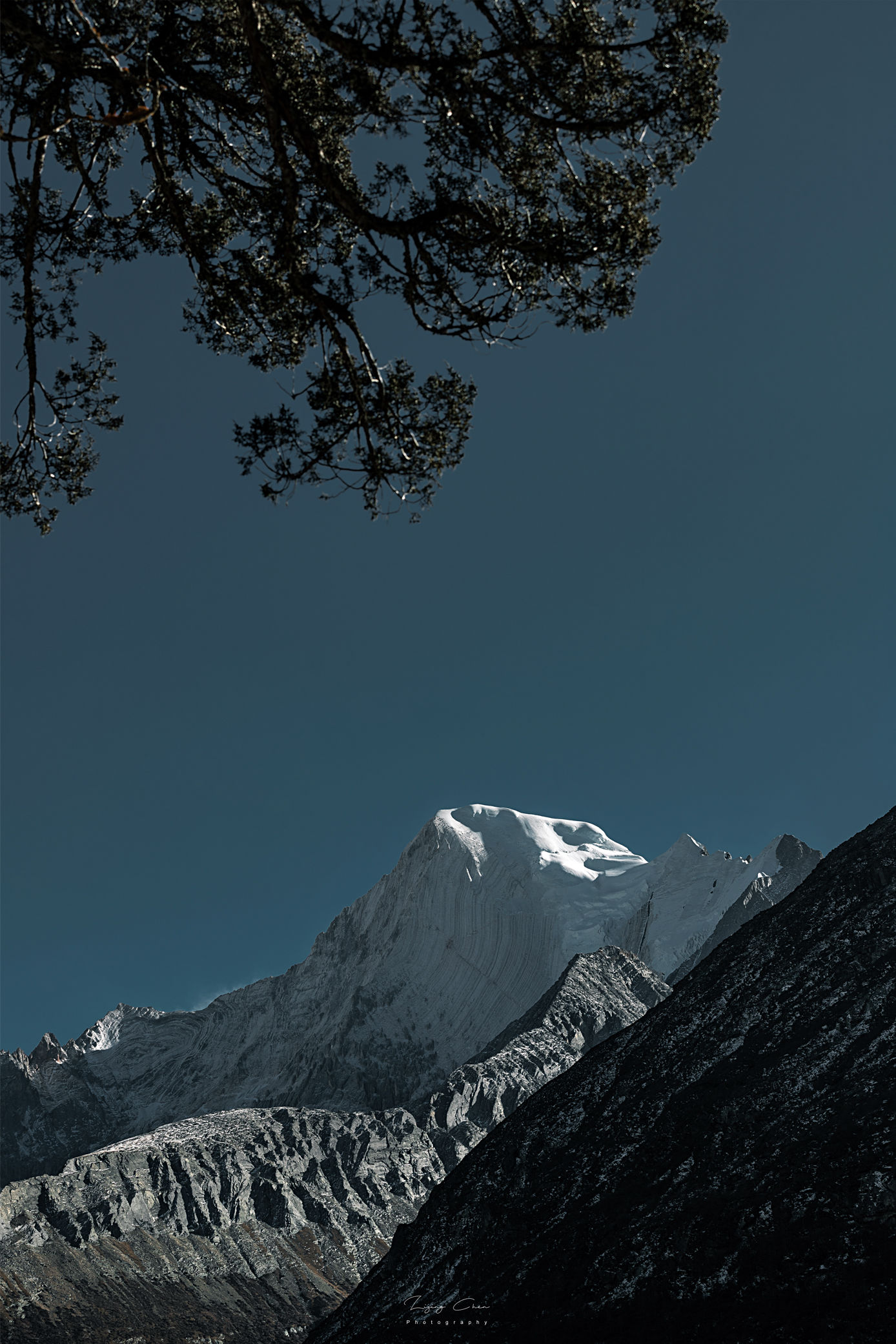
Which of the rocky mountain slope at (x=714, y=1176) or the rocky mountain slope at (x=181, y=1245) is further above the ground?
the rocky mountain slope at (x=181, y=1245)

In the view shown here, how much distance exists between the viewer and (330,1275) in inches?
7096

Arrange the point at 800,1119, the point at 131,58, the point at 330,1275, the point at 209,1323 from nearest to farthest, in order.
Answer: the point at 131,58 < the point at 800,1119 < the point at 209,1323 < the point at 330,1275

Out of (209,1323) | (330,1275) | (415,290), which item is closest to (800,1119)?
(415,290)

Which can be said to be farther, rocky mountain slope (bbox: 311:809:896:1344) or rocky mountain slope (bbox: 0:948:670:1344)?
rocky mountain slope (bbox: 0:948:670:1344)

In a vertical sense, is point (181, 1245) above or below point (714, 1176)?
above

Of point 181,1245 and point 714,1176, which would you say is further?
point 181,1245

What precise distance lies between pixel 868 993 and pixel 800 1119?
14.2 metres

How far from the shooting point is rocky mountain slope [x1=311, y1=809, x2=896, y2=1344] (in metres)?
56.9

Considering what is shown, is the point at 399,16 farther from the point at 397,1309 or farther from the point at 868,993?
the point at 397,1309

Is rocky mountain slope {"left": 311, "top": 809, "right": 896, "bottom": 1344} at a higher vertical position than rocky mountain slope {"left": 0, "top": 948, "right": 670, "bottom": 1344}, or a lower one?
lower

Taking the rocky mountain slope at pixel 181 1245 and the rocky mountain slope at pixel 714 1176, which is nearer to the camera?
the rocky mountain slope at pixel 714 1176

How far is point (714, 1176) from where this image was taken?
71938mm

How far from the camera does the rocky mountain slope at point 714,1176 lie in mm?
56875

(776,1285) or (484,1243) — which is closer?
(776,1285)
